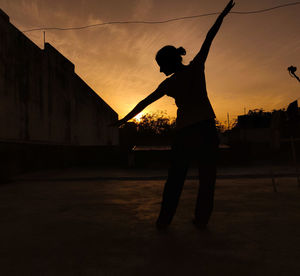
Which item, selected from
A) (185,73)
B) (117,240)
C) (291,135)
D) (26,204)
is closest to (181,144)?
(185,73)

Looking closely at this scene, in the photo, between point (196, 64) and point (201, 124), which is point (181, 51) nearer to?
point (196, 64)

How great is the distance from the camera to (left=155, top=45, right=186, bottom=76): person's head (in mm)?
2361

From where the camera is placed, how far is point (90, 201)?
13.0 feet

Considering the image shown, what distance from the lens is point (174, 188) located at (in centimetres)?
234

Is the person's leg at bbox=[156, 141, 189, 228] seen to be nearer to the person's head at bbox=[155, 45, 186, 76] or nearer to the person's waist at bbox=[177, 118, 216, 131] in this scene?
the person's waist at bbox=[177, 118, 216, 131]

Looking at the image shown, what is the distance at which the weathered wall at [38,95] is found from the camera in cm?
717

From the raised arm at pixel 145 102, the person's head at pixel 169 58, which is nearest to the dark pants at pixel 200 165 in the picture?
the raised arm at pixel 145 102

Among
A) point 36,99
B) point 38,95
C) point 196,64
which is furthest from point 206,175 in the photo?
point 38,95

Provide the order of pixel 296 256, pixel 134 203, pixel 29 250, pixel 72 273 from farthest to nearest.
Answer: pixel 134 203, pixel 29 250, pixel 296 256, pixel 72 273

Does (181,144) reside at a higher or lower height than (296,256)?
higher

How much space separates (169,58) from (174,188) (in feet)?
3.69

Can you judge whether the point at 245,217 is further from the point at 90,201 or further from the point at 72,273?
the point at 90,201

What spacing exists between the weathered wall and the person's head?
5.91 meters

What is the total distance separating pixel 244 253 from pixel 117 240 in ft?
3.01
